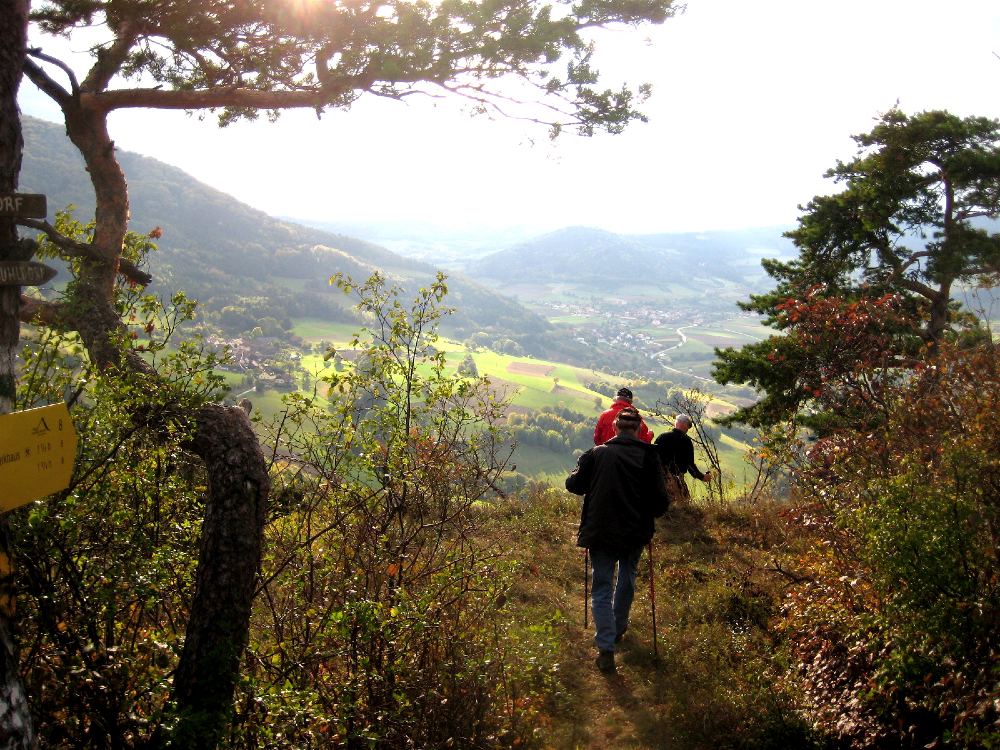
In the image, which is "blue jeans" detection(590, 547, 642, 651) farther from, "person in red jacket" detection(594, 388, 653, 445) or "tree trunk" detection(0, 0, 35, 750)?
"tree trunk" detection(0, 0, 35, 750)

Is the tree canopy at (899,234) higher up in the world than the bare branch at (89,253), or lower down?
higher up

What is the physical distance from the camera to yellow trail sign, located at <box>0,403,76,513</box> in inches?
80.4

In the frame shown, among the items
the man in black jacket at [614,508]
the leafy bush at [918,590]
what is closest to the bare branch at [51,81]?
the man in black jacket at [614,508]

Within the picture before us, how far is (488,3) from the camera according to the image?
21.3ft

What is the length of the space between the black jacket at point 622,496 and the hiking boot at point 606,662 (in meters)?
0.80

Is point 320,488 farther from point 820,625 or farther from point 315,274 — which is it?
point 315,274

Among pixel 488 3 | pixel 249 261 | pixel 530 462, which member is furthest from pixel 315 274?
pixel 488 3

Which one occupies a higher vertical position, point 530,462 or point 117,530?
point 117,530

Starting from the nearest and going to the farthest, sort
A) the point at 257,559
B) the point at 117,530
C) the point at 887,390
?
the point at 117,530, the point at 257,559, the point at 887,390

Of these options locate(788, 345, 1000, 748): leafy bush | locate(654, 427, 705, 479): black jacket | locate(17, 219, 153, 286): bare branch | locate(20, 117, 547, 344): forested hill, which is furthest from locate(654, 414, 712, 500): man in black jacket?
locate(20, 117, 547, 344): forested hill

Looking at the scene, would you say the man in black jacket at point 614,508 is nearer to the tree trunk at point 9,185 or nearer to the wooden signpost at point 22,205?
the tree trunk at point 9,185

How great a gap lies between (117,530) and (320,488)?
51.5 inches

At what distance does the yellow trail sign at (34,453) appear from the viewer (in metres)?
2.04

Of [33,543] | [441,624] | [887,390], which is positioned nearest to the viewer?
[33,543]
